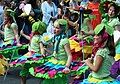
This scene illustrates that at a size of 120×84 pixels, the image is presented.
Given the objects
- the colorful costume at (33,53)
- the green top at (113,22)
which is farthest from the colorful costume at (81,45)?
the colorful costume at (33,53)

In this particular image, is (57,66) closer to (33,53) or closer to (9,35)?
(33,53)

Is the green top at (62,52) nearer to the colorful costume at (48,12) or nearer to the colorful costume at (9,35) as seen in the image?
the colorful costume at (9,35)

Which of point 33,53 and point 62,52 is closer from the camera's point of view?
point 62,52

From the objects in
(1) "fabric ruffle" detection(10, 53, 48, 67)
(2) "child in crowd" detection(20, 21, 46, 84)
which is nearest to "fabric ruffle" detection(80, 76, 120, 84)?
(1) "fabric ruffle" detection(10, 53, 48, 67)

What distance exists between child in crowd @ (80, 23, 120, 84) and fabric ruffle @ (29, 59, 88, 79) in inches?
33.2

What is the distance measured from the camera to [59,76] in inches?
269

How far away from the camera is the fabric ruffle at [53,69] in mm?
6824

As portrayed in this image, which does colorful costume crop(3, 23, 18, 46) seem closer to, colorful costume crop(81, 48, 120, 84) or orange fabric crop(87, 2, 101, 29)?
orange fabric crop(87, 2, 101, 29)

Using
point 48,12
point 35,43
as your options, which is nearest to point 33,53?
point 35,43

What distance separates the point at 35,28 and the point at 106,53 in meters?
2.73

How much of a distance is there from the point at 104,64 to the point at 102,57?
142mm

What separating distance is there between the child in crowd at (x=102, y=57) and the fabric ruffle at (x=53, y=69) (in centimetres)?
84

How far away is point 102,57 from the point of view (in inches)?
232

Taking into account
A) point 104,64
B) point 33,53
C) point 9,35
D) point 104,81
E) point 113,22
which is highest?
point 113,22
